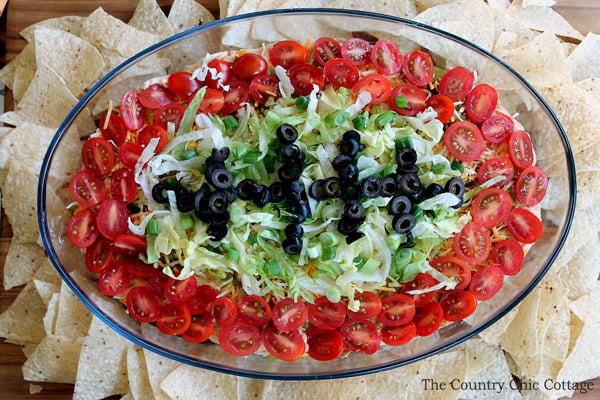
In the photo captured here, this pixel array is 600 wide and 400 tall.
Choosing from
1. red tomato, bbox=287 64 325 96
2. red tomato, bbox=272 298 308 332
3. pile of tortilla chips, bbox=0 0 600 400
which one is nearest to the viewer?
red tomato, bbox=272 298 308 332

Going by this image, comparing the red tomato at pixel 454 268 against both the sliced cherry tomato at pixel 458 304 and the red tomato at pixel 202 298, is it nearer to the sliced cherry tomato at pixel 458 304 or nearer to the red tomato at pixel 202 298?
the sliced cherry tomato at pixel 458 304

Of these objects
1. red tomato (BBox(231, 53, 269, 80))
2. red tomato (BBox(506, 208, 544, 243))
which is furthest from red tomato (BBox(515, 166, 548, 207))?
red tomato (BBox(231, 53, 269, 80))

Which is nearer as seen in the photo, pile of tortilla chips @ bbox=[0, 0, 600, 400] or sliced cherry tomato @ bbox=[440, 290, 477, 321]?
sliced cherry tomato @ bbox=[440, 290, 477, 321]

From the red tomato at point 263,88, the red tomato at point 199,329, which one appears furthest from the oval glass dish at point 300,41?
the red tomato at point 263,88

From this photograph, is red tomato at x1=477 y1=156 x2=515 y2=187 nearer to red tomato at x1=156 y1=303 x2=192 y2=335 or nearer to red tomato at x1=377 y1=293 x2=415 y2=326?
red tomato at x1=377 y1=293 x2=415 y2=326

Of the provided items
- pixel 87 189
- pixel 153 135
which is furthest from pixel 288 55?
pixel 87 189

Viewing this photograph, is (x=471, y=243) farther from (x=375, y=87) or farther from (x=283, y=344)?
(x=283, y=344)

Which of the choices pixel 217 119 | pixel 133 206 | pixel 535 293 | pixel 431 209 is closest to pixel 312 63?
pixel 217 119
